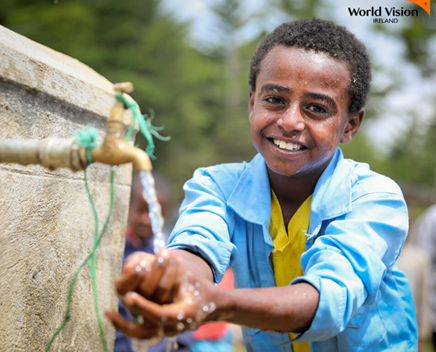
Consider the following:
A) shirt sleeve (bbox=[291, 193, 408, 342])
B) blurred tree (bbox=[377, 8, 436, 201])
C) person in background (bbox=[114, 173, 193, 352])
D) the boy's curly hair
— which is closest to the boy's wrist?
shirt sleeve (bbox=[291, 193, 408, 342])

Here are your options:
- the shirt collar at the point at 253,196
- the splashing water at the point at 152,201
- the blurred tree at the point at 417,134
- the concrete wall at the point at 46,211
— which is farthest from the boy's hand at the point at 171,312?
the blurred tree at the point at 417,134

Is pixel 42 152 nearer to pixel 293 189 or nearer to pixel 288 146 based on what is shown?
pixel 288 146

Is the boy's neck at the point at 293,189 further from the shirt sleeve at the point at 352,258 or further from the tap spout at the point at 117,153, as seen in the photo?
the tap spout at the point at 117,153

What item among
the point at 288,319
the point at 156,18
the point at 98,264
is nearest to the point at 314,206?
the point at 288,319

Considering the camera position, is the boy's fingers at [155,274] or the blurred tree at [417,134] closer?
the boy's fingers at [155,274]

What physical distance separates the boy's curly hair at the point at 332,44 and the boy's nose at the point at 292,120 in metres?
0.26

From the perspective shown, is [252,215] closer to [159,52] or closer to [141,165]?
[141,165]

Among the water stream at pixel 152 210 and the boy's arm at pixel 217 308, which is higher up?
the water stream at pixel 152 210

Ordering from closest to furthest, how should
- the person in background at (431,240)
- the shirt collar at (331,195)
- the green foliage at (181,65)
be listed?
the shirt collar at (331,195)
the person in background at (431,240)
the green foliage at (181,65)

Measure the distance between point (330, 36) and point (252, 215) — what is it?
31.8 inches

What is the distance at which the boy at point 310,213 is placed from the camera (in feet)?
4.64

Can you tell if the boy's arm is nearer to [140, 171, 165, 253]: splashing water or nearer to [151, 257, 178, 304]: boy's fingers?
[151, 257, 178, 304]: boy's fingers

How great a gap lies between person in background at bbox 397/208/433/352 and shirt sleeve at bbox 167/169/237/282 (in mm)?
2827

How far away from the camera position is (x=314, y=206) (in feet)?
5.89
